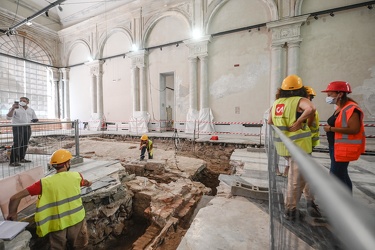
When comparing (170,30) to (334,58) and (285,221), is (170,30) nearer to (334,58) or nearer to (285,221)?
(334,58)

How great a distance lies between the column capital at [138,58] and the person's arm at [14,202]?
11408 mm

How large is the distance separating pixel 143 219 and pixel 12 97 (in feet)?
55.5

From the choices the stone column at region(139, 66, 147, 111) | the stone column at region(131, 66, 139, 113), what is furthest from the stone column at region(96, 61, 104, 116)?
the stone column at region(139, 66, 147, 111)

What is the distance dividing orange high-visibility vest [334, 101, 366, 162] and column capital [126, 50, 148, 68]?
12.1 m

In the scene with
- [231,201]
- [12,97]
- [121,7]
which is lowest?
[231,201]

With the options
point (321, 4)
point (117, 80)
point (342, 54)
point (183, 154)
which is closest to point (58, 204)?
point (183, 154)

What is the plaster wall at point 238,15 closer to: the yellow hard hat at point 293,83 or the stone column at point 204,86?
the stone column at point 204,86

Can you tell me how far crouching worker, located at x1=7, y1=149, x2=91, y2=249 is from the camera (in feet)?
7.70

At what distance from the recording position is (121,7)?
12.9 meters

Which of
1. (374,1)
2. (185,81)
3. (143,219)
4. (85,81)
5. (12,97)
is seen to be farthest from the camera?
(85,81)

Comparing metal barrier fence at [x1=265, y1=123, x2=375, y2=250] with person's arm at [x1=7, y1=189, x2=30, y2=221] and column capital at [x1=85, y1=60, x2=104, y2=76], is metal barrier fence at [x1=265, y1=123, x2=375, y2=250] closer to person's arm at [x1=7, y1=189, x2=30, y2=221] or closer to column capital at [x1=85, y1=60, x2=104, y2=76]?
person's arm at [x1=7, y1=189, x2=30, y2=221]

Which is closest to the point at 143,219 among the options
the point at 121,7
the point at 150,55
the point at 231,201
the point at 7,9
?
the point at 231,201

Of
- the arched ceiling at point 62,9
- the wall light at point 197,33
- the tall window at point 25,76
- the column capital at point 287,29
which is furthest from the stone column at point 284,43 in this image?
the tall window at point 25,76

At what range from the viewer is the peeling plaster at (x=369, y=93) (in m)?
7.54
